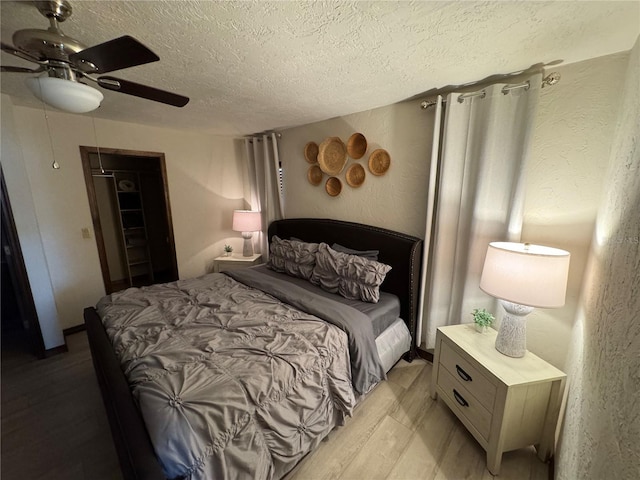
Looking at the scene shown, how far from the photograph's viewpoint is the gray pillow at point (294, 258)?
102 inches

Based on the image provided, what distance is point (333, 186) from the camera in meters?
2.88

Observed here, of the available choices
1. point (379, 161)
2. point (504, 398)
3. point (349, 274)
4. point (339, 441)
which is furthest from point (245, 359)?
point (379, 161)

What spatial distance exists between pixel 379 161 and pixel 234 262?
234cm

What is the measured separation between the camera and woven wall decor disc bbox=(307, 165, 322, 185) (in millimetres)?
2996

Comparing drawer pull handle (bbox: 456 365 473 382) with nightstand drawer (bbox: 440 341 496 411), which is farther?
drawer pull handle (bbox: 456 365 473 382)

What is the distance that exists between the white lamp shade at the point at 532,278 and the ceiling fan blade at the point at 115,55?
1944 mm

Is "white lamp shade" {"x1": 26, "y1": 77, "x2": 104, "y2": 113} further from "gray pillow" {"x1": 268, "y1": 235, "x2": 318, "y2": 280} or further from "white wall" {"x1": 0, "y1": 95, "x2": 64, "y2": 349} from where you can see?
"gray pillow" {"x1": 268, "y1": 235, "x2": 318, "y2": 280}

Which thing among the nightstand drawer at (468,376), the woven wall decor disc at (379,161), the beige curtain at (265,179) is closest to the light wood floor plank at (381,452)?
the nightstand drawer at (468,376)

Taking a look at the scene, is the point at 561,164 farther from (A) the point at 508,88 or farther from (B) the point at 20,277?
(B) the point at 20,277

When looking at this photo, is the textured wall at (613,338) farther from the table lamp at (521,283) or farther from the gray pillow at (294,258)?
the gray pillow at (294,258)

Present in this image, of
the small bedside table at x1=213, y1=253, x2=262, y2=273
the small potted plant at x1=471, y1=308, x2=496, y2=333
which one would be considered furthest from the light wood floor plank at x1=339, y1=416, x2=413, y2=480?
the small bedside table at x1=213, y1=253, x2=262, y2=273

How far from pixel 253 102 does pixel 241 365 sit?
2106mm

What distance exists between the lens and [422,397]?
6.30 feet

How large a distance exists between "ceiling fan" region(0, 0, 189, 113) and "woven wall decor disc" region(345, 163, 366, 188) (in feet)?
6.18
